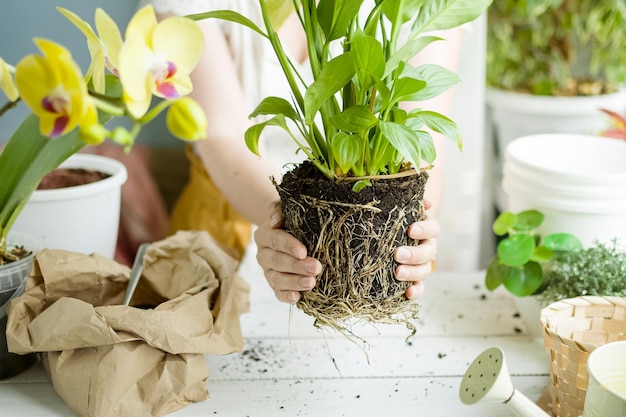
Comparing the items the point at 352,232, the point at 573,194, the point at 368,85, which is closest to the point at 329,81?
the point at 368,85

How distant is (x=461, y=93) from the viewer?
1.39 metres

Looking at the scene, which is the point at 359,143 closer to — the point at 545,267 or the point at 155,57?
the point at 155,57

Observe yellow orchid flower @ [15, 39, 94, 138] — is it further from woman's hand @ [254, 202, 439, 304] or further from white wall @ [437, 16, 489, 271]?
white wall @ [437, 16, 489, 271]

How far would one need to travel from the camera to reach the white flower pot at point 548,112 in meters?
1.42

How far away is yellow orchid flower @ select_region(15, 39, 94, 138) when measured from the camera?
516 millimetres

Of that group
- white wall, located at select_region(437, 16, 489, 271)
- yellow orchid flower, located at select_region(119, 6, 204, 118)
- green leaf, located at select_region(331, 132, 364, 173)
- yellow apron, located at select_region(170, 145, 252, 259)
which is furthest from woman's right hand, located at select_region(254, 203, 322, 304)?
white wall, located at select_region(437, 16, 489, 271)

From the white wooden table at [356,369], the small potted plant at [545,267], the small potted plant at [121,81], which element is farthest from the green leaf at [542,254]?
the small potted plant at [121,81]

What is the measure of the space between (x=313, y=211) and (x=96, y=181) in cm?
41

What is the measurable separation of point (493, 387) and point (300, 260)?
8.7 inches

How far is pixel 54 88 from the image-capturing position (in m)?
0.53

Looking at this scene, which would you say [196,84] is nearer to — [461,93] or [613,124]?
[461,93]

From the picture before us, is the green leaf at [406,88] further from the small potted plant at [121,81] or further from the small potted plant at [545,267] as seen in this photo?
the small potted plant at [545,267]

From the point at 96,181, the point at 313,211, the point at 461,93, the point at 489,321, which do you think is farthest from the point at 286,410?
the point at 461,93

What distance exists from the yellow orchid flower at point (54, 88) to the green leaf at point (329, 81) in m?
0.20
